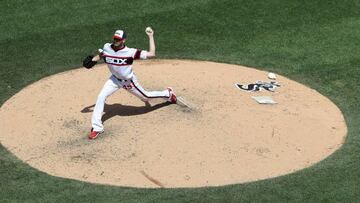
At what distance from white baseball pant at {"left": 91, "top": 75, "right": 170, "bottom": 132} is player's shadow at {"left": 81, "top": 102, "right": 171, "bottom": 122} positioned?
29cm

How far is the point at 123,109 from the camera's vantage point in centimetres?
1419

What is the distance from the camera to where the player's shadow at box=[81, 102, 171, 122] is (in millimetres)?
13942

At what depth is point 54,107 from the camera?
47.0 ft

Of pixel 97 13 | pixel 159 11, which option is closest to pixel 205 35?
pixel 159 11

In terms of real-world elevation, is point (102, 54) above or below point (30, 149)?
above

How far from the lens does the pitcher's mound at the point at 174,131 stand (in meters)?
11.9

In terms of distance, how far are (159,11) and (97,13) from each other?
1.79 metres

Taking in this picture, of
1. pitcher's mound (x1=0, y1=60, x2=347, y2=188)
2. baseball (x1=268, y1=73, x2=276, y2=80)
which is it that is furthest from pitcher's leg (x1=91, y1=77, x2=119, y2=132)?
baseball (x1=268, y1=73, x2=276, y2=80)

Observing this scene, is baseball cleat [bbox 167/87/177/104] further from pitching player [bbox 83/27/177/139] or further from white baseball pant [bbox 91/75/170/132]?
pitching player [bbox 83/27/177/139]

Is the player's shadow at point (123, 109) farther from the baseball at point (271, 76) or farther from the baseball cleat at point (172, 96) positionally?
the baseball at point (271, 76)

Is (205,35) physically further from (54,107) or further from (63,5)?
(54,107)

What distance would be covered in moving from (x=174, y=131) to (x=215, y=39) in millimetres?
5730

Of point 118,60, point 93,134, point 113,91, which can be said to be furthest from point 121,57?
point 93,134

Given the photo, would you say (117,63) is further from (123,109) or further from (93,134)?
(123,109)
